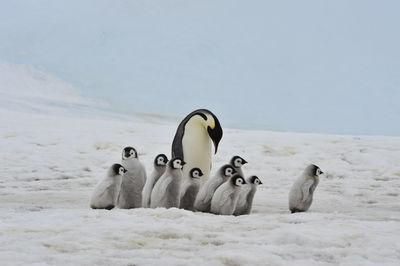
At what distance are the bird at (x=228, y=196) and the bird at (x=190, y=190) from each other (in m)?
0.48

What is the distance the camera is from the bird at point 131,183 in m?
5.96

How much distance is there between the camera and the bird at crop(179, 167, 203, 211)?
19.5 feet

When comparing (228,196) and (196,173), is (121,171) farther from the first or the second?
(228,196)

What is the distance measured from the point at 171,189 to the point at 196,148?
5.65 ft

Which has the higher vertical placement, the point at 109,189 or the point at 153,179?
the point at 153,179

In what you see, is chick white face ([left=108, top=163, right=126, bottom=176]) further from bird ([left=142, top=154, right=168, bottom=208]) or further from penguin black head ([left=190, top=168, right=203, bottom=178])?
penguin black head ([left=190, top=168, right=203, bottom=178])

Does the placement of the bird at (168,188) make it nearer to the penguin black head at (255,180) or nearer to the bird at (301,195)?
the penguin black head at (255,180)

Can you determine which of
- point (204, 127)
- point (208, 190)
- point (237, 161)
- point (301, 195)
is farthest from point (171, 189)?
point (204, 127)

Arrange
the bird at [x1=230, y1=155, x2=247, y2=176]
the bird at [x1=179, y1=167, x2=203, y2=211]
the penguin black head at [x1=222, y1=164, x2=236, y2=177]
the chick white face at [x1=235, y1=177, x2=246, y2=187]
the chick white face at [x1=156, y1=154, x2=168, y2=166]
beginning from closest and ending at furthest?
1. the chick white face at [x1=235, y1=177, x2=246, y2=187]
2. the penguin black head at [x1=222, y1=164, x2=236, y2=177]
3. the bird at [x1=179, y1=167, x2=203, y2=211]
4. the chick white face at [x1=156, y1=154, x2=168, y2=166]
5. the bird at [x1=230, y1=155, x2=247, y2=176]

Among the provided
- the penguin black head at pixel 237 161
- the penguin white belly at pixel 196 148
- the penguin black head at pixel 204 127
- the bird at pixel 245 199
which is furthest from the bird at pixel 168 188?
the penguin black head at pixel 204 127

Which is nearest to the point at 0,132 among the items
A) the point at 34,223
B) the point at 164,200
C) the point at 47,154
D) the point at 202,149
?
the point at 47,154

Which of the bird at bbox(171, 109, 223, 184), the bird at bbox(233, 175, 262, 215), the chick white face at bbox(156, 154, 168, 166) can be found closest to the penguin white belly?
the bird at bbox(171, 109, 223, 184)

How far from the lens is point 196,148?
725 centimetres

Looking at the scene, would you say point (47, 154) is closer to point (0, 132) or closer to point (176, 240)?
point (0, 132)
